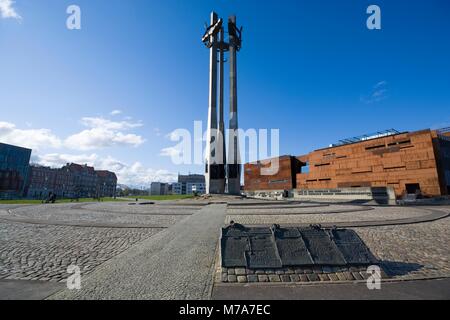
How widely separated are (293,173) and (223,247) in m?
67.7

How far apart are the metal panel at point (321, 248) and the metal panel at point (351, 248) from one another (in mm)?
166

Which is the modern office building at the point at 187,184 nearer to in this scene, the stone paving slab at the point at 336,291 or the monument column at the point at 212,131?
the monument column at the point at 212,131

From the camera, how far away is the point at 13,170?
264 ft

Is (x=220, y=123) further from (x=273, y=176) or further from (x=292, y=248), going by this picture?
(x=273, y=176)

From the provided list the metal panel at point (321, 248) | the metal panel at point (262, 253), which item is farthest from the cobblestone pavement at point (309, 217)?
the metal panel at point (262, 253)

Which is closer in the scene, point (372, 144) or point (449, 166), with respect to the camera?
point (449, 166)

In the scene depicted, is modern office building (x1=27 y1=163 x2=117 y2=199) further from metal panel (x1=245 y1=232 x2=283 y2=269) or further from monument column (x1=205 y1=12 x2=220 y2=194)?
metal panel (x1=245 y1=232 x2=283 y2=269)

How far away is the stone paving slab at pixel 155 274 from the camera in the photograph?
3729 mm

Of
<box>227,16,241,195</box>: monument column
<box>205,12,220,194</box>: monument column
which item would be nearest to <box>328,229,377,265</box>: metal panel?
<box>205,12,220,194</box>: monument column

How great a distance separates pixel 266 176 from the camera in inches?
3012

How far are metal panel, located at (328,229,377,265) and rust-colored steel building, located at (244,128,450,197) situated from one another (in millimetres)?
45902

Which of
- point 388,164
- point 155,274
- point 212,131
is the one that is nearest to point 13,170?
point 212,131
